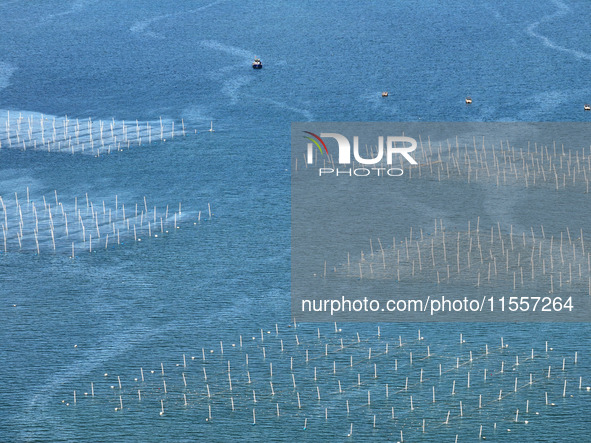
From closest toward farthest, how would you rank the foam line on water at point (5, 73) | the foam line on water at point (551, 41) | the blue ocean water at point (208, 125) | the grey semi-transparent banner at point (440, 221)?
the blue ocean water at point (208, 125) < the grey semi-transparent banner at point (440, 221) < the foam line on water at point (5, 73) < the foam line on water at point (551, 41)

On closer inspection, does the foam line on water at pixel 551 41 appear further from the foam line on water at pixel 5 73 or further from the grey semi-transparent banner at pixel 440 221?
the foam line on water at pixel 5 73

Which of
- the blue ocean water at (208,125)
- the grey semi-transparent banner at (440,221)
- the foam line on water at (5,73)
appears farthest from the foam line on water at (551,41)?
the foam line on water at (5,73)

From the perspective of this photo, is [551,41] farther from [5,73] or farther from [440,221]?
[5,73]

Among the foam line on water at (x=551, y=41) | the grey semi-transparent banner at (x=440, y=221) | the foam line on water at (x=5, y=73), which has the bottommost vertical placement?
the grey semi-transparent banner at (x=440, y=221)

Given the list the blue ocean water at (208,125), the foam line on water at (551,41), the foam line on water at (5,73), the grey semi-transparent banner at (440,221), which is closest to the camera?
the blue ocean water at (208,125)

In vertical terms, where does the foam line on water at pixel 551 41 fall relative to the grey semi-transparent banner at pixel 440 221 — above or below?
above

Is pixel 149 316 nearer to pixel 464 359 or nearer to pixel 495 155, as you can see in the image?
pixel 464 359

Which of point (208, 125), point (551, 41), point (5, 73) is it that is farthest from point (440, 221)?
point (5, 73)
